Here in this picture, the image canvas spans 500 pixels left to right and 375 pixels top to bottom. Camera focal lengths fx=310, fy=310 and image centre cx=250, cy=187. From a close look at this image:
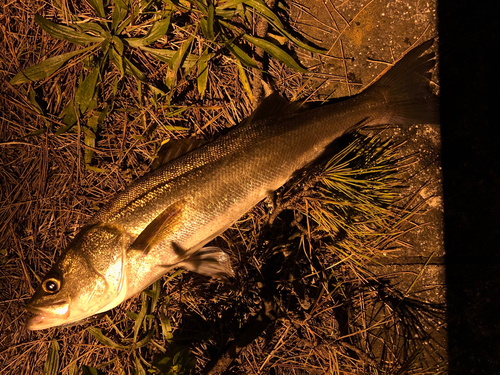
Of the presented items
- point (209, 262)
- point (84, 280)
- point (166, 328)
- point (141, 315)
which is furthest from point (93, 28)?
point (166, 328)

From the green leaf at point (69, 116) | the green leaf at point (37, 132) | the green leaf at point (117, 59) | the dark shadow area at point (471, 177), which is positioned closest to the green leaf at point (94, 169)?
the green leaf at point (69, 116)

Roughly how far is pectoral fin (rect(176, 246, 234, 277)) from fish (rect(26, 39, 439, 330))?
9 cm

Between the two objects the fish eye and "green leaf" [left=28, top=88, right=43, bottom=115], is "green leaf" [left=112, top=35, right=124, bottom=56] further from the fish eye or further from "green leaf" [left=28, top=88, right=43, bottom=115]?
the fish eye

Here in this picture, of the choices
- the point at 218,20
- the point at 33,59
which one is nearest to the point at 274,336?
the point at 218,20

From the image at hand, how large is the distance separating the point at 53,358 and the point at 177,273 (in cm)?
151

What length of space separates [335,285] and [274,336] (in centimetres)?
79

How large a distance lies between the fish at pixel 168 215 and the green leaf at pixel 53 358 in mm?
773

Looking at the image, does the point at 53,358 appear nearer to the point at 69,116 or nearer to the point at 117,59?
the point at 69,116

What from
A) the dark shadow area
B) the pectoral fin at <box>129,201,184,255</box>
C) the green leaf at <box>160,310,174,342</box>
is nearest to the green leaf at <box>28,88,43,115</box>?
the pectoral fin at <box>129,201,184,255</box>

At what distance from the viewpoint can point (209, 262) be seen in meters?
2.76

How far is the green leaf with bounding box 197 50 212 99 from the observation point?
298 centimetres

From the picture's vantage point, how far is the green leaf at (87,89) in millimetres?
3008

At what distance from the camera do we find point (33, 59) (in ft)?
10.2

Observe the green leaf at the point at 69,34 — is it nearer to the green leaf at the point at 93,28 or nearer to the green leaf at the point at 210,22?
the green leaf at the point at 93,28
